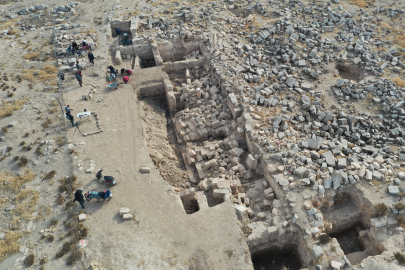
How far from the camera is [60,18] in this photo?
23.3 meters

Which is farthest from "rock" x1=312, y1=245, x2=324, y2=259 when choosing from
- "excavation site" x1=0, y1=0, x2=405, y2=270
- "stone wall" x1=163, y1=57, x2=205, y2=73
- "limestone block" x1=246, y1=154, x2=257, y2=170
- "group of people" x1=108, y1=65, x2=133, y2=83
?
"stone wall" x1=163, y1=57, x2=205, y2=73

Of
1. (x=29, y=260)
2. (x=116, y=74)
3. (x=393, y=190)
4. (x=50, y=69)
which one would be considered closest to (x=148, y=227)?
(x=29, y=260)

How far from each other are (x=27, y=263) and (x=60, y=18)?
19.6m

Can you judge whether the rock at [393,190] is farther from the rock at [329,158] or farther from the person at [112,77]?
the person at [112,77]

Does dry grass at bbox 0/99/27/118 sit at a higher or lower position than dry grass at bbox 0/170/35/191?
higher

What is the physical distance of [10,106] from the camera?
1562 centimetres

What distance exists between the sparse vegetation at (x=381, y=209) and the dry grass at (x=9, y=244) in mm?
12095

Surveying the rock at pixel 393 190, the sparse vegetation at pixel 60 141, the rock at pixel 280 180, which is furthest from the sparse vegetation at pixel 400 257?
the sparse vegetation at pixel 60 141

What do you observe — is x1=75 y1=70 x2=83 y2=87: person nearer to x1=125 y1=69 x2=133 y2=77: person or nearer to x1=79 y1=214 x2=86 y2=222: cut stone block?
x1=125 y1=69 x2=133 y2=77: person

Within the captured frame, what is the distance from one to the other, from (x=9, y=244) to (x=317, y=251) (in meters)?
10.2

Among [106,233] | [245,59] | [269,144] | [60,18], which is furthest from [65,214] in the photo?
[60,18]

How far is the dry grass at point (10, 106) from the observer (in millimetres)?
15228

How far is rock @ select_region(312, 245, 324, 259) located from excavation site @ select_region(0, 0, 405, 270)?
0.15 metres

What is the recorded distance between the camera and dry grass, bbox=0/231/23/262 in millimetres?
10016
